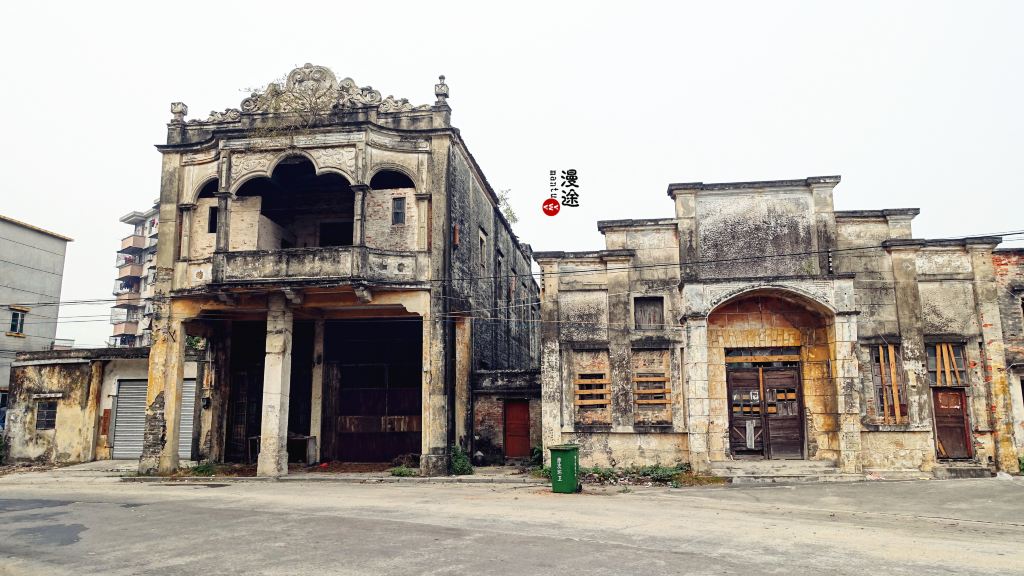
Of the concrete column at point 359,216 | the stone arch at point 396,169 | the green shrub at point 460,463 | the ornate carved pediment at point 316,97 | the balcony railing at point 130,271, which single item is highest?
the balcony railing at point 130,271

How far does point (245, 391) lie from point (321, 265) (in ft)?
24.2

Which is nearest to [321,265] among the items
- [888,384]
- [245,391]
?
[245,391]

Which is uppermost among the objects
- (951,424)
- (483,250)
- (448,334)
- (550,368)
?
(483,250)

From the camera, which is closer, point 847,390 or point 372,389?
point 847,390

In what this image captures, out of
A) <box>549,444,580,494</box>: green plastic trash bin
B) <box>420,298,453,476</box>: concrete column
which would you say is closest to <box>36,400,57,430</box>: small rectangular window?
<box>420,298,453,476</box>: concrete column

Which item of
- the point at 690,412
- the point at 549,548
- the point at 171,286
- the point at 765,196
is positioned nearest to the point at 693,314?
the point at 690,412

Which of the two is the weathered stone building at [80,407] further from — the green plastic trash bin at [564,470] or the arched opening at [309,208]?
the green plastic trash bin at [564,470]

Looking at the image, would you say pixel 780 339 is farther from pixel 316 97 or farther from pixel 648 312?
pixel 316 97

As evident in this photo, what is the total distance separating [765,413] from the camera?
19.0 meters

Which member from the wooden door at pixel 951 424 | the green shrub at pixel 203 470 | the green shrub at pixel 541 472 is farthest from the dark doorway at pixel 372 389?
the wooden door at pixel 951 424

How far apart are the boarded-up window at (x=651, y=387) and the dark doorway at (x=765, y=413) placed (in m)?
1.96

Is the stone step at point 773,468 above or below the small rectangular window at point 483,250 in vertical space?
below

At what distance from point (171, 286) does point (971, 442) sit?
24112 millimetres

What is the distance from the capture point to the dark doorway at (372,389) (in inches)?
914
